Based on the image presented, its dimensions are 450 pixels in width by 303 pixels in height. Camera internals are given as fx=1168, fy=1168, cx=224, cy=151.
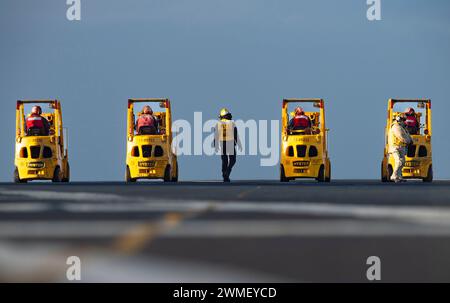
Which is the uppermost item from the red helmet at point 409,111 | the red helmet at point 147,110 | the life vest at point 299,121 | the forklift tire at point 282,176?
the red helmet at point 147,110

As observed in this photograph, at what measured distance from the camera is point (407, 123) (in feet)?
102

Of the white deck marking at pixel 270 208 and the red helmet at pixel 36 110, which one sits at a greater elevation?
the red helmet at pixel 36 110

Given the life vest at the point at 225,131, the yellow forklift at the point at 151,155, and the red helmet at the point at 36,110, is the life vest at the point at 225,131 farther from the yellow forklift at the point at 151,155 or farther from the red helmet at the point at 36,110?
the red helmet at the point at 36,110

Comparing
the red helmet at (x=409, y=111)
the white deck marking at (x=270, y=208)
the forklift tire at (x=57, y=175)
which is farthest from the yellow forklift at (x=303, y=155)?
the white deck marking at (x=270, y=208)

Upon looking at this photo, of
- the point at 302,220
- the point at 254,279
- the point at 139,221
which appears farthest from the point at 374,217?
the point at 254,279

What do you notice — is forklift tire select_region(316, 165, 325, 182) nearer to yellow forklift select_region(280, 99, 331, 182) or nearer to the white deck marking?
yellow forklift select_region(280, 99, 331, 182)

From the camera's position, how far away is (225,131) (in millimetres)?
31625

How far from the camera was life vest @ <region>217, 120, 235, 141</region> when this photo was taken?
3161 cm

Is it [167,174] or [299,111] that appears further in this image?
[299,111]

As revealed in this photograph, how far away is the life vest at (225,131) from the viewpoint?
104ft

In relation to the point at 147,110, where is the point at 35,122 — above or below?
below

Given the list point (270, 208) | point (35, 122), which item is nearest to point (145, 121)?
point (35, 122)

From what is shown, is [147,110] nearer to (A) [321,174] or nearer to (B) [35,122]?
(B) [35,122]

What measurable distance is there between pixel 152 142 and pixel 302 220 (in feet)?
62.5
